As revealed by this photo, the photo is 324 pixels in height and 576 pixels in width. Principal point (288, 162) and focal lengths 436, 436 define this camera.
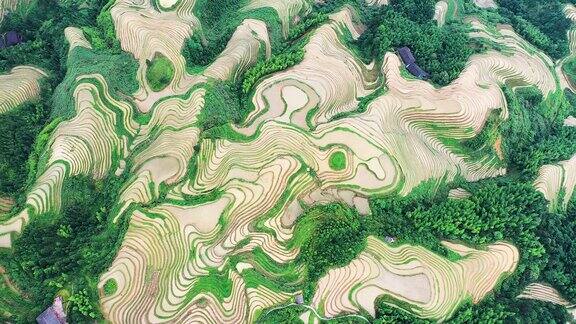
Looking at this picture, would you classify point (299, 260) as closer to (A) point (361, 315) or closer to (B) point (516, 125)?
(A) point (361, 315)

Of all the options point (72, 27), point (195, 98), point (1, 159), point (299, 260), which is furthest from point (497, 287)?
point (72, 27)

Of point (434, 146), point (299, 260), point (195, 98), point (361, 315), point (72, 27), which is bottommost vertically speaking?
point (361, 315)

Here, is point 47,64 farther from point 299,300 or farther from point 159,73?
point 299,300

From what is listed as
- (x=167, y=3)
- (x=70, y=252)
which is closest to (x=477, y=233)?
(x=70, y=252)

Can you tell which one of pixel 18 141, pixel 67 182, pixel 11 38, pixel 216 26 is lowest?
pixel 67 182

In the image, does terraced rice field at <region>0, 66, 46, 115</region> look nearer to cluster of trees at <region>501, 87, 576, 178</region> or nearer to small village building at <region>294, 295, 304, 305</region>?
small village building at <region>294, 295, 304, 305</region>

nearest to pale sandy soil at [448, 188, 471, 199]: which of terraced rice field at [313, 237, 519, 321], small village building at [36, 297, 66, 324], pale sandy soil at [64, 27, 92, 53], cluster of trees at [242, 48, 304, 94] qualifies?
terraced rice field at [313, 237, 519, 321]
